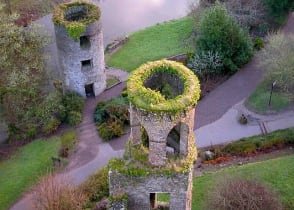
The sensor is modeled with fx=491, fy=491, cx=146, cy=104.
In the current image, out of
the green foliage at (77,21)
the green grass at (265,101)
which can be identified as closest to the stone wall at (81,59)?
the green foliage at (77,21)

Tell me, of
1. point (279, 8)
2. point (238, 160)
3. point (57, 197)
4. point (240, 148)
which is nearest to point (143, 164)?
point (57, 197)

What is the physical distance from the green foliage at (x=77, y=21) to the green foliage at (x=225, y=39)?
8241mm

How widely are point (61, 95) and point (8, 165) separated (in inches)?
246

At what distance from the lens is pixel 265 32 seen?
40.3m

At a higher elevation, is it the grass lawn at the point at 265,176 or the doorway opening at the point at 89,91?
the doorway opening at the point at 89,91

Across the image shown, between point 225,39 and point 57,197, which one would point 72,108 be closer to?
point 57,197

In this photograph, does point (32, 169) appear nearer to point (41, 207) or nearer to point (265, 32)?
point (41, 207)

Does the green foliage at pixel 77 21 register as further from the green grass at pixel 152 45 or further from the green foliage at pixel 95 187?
the green foliage at pixel 95 187

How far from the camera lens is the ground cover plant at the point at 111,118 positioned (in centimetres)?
3206

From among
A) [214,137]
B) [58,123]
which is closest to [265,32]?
[214,137]

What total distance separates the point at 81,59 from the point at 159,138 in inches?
682

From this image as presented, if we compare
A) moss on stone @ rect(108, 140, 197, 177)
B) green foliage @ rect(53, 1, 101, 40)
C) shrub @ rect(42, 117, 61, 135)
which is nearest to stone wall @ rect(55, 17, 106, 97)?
green foliage @ rect(53, 1, 101, 40)

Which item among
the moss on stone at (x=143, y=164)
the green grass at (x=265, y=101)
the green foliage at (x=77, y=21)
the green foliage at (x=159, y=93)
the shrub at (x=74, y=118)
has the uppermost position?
the green foliage at (x=159, y=93)

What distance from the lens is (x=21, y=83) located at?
32.6 metres
